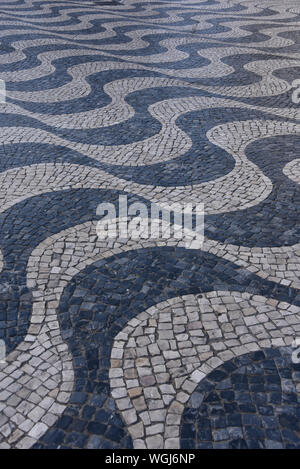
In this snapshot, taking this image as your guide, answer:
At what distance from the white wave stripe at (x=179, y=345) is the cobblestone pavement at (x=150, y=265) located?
0.01 m

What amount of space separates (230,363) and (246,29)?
39.3 feet

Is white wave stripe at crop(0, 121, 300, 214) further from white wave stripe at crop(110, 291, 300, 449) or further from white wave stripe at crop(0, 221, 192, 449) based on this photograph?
white wave stripe at crop(110, 291, 300, 449)

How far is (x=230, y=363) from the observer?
3604 mm

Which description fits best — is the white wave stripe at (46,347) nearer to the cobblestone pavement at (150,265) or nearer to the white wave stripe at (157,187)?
the cobblestone pavement at (150,265)

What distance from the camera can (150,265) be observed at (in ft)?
15.1

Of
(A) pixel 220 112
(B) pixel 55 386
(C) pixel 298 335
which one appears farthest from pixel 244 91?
(B) pixel 55 386

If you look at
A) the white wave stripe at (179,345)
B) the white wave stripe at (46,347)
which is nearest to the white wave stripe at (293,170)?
the white wave stripe at (46,347)

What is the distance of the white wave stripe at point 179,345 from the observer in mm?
3234

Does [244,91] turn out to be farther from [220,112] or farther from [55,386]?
[55,386]

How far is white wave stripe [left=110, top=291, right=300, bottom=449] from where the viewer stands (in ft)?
10.6

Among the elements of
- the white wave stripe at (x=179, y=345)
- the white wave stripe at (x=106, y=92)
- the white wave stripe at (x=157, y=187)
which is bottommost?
the white wave stripe at (x=179, y=345)

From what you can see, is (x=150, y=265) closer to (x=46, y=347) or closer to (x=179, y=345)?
(x=179, y=345)

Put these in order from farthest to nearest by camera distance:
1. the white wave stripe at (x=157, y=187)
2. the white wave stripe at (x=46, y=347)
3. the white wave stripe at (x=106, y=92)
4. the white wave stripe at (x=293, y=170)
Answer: the white wave stripe at (x=106, y=92) < the white wave stripe at (x=293, y=170) < the white wave stripe at (x=157, y=187) < the white wave stripe at (x=46, y=347)


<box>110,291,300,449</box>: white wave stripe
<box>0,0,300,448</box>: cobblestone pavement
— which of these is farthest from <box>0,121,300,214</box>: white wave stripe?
<box>110,291,300,449</box>: white wave stripe
